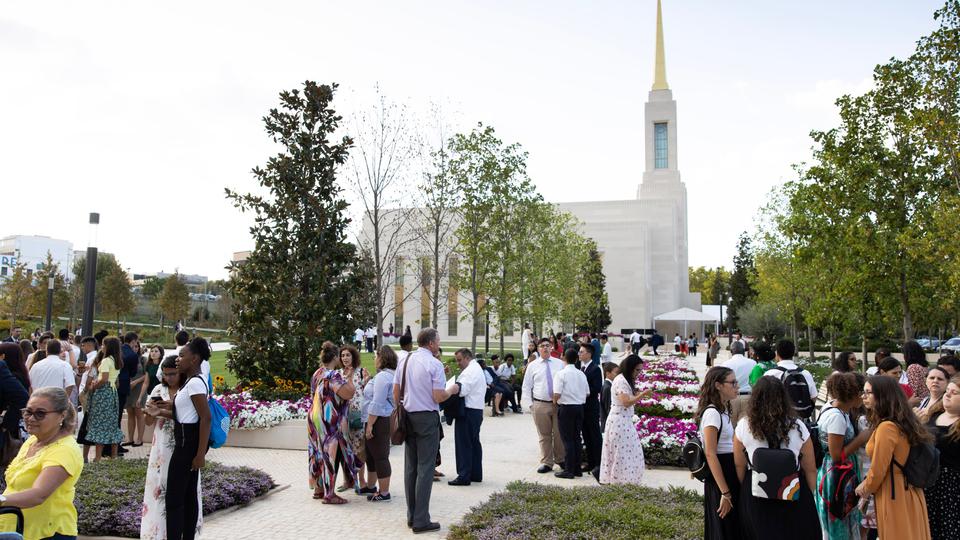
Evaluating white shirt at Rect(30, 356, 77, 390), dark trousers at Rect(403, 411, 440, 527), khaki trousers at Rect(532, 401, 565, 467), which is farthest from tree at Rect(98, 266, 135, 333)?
dark trousers at Rect(403, 411, 440, 527)

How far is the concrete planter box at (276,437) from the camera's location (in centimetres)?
1223

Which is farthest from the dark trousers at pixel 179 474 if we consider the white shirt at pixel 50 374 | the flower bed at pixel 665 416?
the flower bed at pixel 665 416

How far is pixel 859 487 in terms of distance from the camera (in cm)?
490

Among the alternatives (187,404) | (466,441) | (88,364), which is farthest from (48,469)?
(88,364)

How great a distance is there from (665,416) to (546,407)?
5465 millimetres

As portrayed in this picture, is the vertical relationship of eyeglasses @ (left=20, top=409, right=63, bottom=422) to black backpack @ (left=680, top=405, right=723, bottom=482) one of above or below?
above

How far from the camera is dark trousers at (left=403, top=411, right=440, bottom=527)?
23.2ft

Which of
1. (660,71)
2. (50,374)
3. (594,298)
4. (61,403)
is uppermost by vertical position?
(660,71)

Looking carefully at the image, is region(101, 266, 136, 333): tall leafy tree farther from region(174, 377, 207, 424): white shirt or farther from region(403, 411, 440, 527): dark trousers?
region(174, 377, 207, 424): white shirt

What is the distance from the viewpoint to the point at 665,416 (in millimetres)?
14844

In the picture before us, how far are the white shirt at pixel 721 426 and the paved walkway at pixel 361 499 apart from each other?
10.4 feet

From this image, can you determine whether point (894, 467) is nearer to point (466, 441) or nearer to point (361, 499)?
point (466, 441)

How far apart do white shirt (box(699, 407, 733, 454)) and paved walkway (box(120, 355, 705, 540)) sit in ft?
10.4

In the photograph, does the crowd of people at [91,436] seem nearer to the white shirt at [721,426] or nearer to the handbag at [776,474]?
the white shirt at [721,426]
